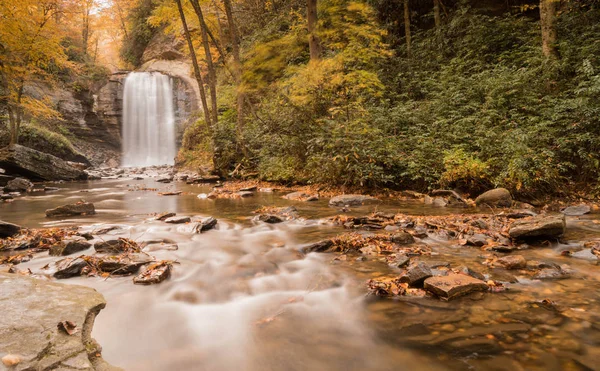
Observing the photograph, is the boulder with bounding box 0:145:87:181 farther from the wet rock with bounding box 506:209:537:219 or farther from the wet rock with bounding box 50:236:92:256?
the wet rock with bounding box 506:209:537:219

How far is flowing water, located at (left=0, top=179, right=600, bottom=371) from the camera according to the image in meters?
2.22

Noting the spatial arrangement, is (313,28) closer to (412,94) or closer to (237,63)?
(237,63)

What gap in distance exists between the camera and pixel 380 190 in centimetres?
884

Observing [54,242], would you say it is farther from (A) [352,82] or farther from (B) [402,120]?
(B) [402,120]

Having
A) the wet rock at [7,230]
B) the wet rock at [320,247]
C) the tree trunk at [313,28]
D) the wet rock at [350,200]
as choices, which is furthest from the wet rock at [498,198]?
the wet rock at [7,230]

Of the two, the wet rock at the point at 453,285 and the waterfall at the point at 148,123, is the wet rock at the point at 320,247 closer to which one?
the wet rock at the point at 453,285

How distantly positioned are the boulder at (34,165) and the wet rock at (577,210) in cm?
1896

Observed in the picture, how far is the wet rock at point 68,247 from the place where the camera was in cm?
448

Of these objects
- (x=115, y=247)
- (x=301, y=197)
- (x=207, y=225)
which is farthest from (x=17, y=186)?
(x=115, y=247)

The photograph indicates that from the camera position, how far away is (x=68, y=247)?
14.8ft

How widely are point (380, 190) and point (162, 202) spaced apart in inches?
248

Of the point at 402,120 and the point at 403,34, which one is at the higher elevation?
the point at 403,34

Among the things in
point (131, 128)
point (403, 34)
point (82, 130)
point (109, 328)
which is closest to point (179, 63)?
point (131, 128)

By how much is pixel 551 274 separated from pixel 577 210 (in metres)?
3.63
